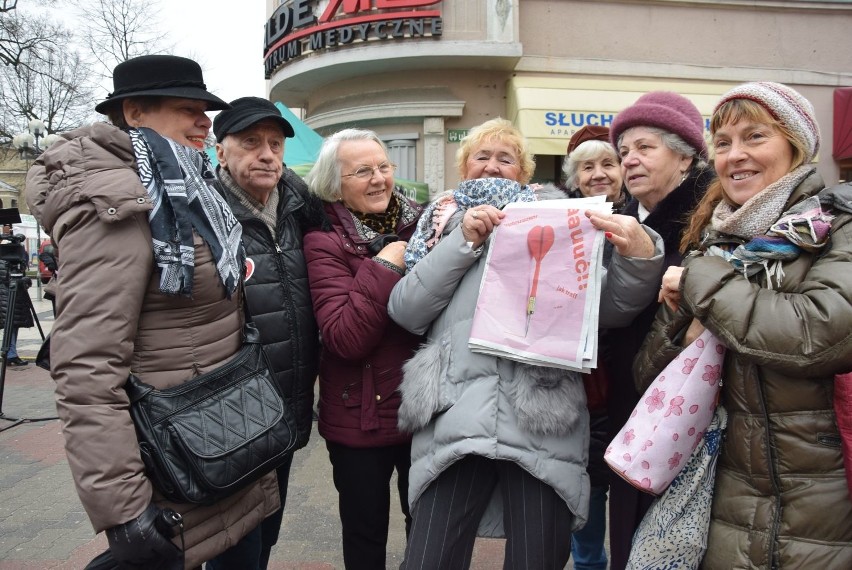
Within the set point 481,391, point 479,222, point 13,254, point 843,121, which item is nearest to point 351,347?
point 481,391

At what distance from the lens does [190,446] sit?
1.70 meters

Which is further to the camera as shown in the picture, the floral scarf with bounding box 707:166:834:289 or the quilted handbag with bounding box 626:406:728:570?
the quilted handbag with bounding box 626:406:728:570

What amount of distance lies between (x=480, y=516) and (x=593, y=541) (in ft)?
3.81

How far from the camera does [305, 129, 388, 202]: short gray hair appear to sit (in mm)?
2385

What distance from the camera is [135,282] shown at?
1.64 meters

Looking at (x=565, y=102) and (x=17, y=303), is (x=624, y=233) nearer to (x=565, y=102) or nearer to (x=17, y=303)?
(x=17, y=303)

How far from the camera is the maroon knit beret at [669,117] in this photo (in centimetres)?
213

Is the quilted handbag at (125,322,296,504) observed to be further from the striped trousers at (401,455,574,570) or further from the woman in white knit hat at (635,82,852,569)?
the woman in white knit hat at (635,82,852,569)

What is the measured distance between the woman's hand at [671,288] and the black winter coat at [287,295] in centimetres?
129

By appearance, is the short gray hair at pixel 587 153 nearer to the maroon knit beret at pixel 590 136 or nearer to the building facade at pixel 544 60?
the maroon knit beret at pixel 590 136

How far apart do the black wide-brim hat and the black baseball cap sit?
1.15 ft

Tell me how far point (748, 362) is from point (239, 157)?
6.00ft

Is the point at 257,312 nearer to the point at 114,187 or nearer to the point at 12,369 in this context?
the point at 114,187

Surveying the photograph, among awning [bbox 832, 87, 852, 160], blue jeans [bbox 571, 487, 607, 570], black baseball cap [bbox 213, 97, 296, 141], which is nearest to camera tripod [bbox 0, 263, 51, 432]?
black baseball cap [bbox 213, 97, 296, 141]
